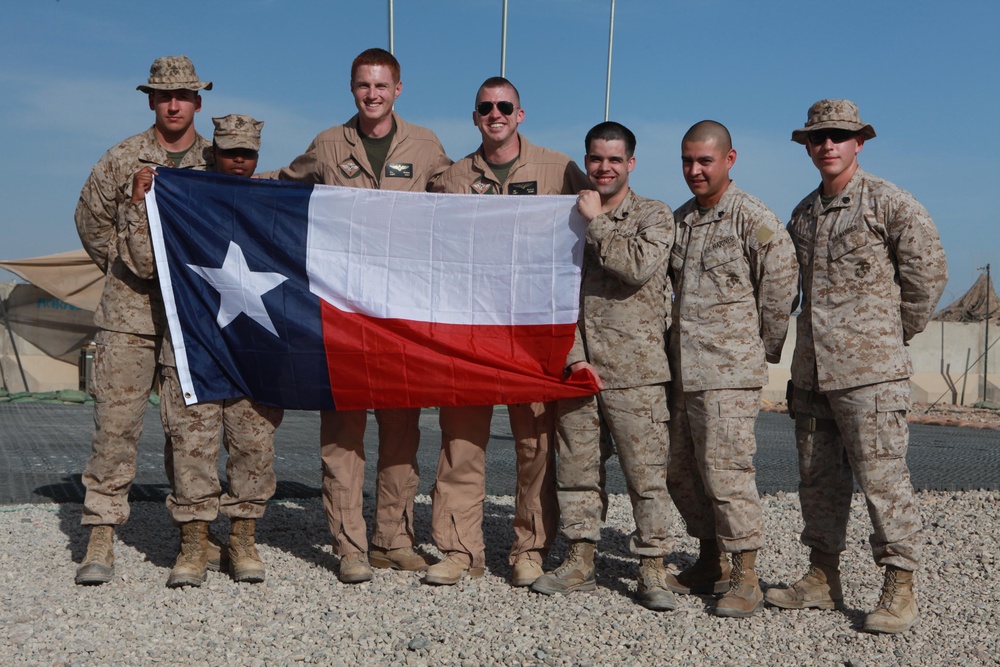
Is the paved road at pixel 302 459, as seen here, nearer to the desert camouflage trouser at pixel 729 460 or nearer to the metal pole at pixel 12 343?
the metal pole at pixel 12 343

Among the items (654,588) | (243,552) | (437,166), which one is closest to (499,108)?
(437,166)

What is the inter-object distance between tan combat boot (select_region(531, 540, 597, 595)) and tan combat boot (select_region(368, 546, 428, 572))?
714 millimetres

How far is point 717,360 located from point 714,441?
36cm

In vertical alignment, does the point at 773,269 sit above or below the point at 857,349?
above

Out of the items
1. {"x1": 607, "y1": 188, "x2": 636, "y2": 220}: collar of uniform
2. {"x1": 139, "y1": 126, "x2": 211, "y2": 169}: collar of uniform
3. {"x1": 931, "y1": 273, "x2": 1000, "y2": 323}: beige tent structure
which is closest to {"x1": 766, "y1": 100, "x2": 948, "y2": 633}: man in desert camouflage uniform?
{"x1": 607, "y1": 188, "x2": 636, "y2": 220}: collar of uniform

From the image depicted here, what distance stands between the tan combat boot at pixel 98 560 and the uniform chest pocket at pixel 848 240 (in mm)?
3676

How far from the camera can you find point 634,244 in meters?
4.45

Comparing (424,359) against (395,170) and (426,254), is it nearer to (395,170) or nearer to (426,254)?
(426,254)

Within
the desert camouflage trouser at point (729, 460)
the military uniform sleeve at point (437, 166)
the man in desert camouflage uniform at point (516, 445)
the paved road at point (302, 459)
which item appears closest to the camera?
the desert camouflage trouser at point (729, 460)

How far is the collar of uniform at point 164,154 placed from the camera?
4.96 meters

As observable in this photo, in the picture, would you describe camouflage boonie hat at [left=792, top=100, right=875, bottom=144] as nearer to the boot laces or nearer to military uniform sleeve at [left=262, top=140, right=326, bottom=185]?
the boot laces

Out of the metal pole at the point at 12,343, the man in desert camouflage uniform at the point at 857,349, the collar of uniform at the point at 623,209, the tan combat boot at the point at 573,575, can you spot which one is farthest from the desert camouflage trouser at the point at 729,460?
the metal pole at the point at 12,343

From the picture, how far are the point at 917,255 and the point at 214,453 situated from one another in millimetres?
3362

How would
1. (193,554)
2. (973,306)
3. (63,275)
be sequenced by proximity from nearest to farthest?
(193,554)
(63,275)
(973,306)
